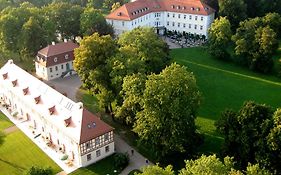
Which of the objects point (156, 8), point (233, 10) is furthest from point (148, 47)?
point (156, 8)

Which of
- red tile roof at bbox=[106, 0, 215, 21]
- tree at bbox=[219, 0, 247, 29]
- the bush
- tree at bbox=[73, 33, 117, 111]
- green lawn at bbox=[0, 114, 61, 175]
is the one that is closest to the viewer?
the bush

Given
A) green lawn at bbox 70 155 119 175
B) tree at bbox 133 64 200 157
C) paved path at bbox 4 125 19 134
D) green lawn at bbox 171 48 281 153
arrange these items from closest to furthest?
tree at bbox 133 64 200 157 → green lawn at bbox 70 155 119 175 → green lawn at bbox 171 48 281 153 → paved path at bbox 4 125 19 134

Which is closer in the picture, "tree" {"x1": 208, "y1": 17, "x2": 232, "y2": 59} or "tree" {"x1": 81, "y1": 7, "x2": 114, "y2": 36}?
"tree" {"x1": 208, "y1": 17, "x2": 232, "y2": 59}

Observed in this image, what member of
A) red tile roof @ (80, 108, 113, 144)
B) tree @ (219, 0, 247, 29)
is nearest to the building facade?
red tile roof @ (80, 108, 113, 144)

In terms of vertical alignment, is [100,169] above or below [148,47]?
below

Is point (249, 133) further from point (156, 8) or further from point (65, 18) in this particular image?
point (156, 8)

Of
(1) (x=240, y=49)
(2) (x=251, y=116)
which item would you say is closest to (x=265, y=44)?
(1) (x=240, y=49)

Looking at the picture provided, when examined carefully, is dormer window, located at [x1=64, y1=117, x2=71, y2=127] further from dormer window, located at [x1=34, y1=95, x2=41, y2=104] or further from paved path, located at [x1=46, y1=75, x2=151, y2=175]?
dormer window, located at [x1=34, y1=95, x2=41, y2=104]

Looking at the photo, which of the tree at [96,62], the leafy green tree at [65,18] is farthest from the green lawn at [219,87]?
the leafy green tree at [65,18]

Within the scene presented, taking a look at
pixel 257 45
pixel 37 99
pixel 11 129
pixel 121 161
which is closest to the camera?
pixel 121 161
